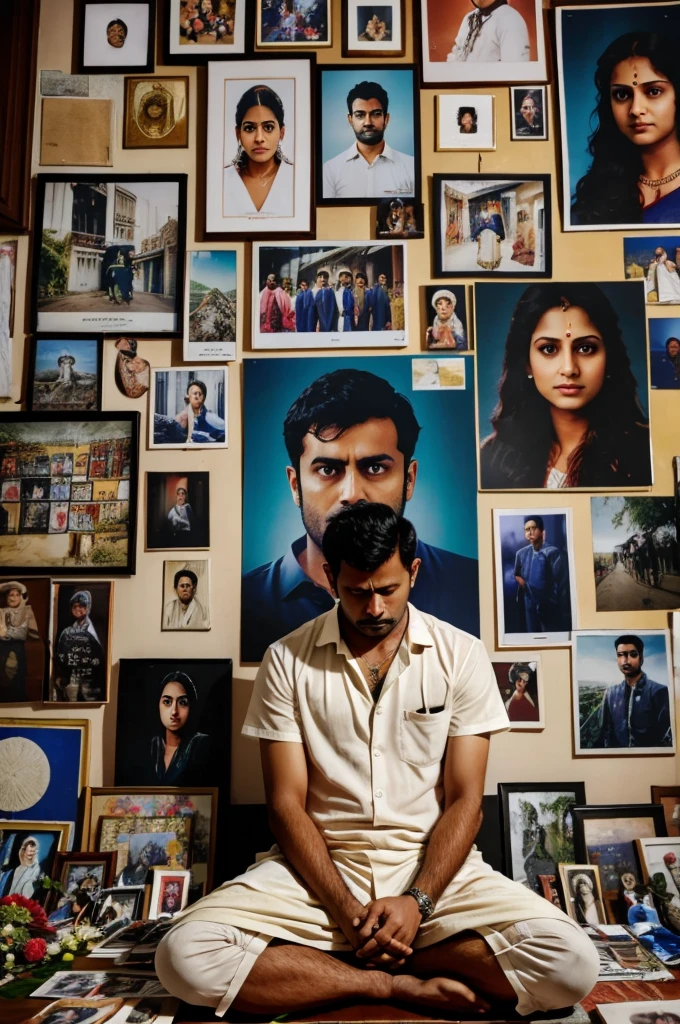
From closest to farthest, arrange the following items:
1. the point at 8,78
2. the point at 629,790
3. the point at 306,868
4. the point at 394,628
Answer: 1. the point at 306,868
2. the point at 394,628
3. the point at 629,790
4. the point at 8,78

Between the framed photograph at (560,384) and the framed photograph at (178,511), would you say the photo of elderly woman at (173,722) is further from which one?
the framed photograph at (560,384)

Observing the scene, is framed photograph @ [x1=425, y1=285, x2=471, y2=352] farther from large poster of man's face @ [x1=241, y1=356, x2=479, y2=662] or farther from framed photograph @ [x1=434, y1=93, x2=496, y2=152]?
framed photograph @ [x1=434, y1=93, x2=496, y2=152]

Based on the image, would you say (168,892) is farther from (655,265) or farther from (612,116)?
(612,116)

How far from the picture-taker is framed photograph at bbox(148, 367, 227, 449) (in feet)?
8.80

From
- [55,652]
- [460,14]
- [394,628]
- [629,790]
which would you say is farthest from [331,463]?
[460,14]

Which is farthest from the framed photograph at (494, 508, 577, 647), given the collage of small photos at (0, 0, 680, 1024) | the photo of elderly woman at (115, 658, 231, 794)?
the photo of elderly woman at (115, 658, 231, 794)

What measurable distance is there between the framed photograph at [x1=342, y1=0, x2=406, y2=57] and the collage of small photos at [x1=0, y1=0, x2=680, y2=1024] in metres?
0.01

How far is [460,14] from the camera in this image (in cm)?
283

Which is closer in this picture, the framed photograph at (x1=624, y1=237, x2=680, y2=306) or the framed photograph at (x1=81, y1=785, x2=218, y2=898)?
the framed photograph at (x1=81, y1=785, x2=218, y2=898)

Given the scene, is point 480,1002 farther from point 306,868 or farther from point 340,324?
point 340,324

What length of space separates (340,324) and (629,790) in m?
1.74

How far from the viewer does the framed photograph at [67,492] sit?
2.66m

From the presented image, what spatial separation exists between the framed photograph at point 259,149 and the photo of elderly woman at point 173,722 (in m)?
1.45

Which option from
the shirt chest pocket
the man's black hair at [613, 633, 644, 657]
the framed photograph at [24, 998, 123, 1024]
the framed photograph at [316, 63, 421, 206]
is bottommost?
the framed photograph at [24, 998, 123, 1024]
